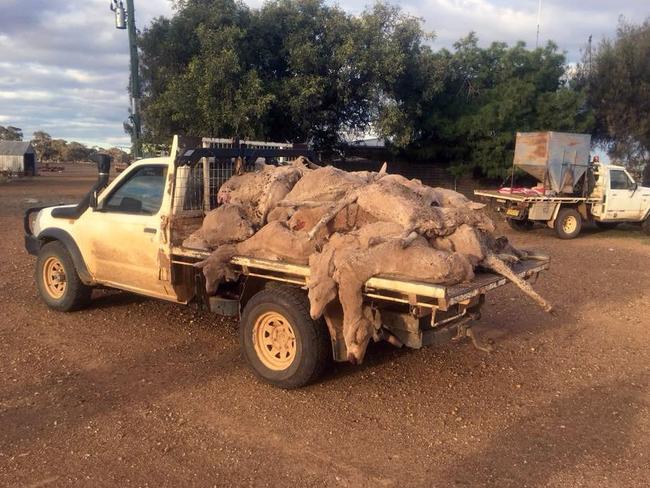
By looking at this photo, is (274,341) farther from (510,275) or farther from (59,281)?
(59,281)

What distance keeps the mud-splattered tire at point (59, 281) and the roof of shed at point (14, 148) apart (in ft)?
166

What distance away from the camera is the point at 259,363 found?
17.2 feet

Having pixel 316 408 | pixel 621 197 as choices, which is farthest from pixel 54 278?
pixel 621 197

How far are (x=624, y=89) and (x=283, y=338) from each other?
20.5m

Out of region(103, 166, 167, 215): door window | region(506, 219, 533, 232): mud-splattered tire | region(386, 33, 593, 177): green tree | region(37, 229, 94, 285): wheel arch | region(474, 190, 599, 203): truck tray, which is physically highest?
region(386, 33, 593, 177): green tree

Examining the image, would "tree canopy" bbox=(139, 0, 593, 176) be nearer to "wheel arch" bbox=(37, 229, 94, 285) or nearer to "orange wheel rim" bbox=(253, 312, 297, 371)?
"wheel arch" bbox=(37, 229, 94, 285)

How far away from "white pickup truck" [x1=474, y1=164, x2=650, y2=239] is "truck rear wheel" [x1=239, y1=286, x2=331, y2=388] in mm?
12097

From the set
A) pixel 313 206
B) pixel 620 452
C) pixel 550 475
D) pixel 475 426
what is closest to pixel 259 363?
pixel 313 206

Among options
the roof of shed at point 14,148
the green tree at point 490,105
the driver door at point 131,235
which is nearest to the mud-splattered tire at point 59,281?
the driver door at point 131,235

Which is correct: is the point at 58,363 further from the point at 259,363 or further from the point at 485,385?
the point at 485,385

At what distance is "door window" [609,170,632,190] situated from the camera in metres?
16.8

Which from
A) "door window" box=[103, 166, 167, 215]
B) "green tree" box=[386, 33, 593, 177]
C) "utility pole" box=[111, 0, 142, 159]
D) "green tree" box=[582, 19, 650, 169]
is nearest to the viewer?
"door window" box=[103, 166, 167, 215]

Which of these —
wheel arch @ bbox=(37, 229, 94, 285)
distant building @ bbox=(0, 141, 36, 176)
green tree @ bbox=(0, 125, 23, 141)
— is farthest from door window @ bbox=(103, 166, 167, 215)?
green tree @ bbox=(0, 125, 23, 141)

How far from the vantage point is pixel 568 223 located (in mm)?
16500
